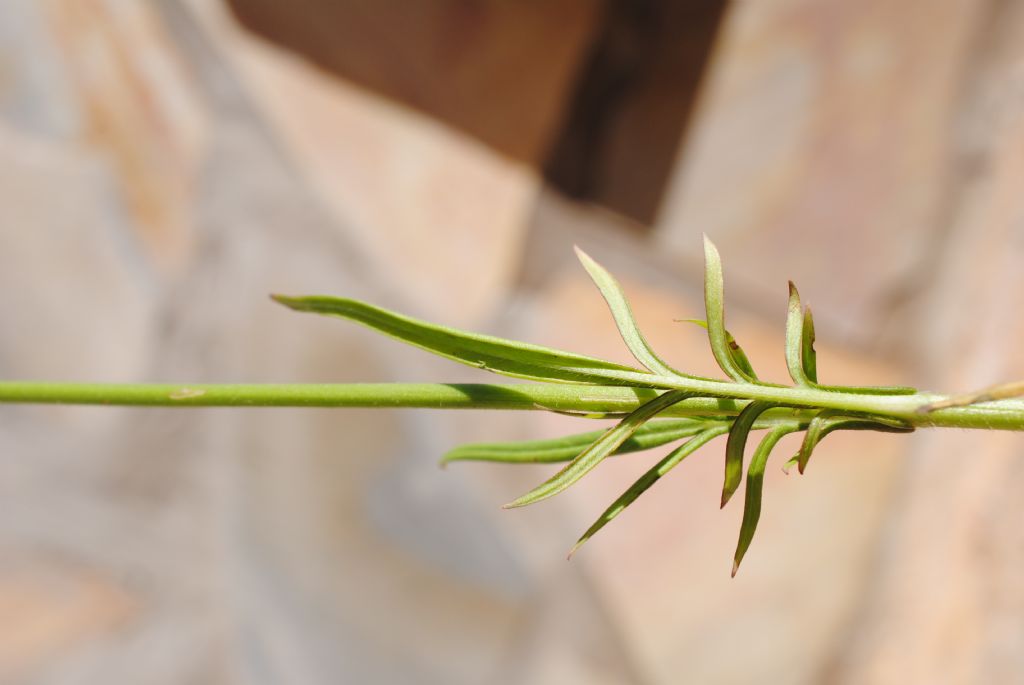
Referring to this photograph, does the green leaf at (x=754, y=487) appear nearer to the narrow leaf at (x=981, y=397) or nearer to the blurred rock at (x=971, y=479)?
the narrow leaf at (x=981, y=397)

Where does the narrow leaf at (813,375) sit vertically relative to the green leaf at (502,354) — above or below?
above

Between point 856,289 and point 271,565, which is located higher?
point 856,289

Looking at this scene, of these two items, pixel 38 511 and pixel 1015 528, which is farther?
Result: pixel 38 511

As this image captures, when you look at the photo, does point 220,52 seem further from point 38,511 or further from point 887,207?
point 887,207

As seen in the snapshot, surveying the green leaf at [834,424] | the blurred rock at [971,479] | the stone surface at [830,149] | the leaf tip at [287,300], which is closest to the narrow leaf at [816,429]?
the green leaf at [834,424]

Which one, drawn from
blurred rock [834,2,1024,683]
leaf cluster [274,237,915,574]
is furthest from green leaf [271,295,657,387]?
blurred rock [834,2,1024,683]

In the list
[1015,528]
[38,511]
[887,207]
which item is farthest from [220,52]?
[1015,528]

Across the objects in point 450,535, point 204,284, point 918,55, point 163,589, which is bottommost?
point 163,589
